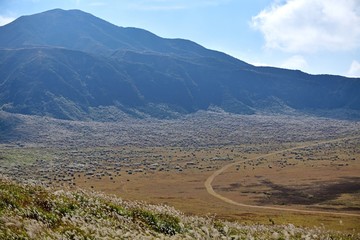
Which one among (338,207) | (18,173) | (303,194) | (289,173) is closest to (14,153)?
(18,173)

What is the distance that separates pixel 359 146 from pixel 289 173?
7620 cm

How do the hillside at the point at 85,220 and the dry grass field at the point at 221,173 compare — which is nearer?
the hillside at the point at 85,220

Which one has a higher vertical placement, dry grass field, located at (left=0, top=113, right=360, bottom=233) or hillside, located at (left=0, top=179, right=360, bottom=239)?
hillside, located at (left=0, top=179, right=360, bottom=239)

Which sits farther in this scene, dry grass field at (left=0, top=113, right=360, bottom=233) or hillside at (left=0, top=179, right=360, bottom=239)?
dry grass field at (left=0, top=113, right=360, bottom=233)

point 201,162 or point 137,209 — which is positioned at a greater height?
point 137,209

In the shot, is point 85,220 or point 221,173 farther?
point 221,173

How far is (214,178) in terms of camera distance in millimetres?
107062

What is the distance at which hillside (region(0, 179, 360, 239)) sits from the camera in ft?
50.6

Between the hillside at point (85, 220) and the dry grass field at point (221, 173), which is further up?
the hillside at point (85, 220)

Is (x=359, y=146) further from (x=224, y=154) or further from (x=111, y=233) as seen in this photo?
(x=111, y=233)

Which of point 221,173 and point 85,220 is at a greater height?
point 85,220

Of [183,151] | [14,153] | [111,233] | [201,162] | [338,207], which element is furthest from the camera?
[183,151]

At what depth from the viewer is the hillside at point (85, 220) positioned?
50.6ft

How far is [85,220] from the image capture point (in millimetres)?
19594
